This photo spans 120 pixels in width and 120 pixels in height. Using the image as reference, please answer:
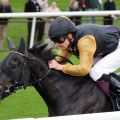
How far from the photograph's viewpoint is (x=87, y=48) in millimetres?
5977

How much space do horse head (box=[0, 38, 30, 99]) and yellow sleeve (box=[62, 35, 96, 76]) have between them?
393 mm

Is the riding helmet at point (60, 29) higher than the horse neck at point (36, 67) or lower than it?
higher

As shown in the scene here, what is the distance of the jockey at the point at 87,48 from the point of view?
237 inches

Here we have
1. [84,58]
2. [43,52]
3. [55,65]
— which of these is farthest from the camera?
[43,52]

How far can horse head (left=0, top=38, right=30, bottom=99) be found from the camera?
236 inches

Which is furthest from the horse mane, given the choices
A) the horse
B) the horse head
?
the horse head

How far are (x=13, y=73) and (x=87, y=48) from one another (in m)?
0.74

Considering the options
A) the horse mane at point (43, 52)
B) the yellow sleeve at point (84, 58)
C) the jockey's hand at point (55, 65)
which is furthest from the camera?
the horse mane at point (43, 52)

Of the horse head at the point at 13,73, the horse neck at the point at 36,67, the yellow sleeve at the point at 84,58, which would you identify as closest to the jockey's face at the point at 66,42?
the yellow sleeve at the point at 84,58

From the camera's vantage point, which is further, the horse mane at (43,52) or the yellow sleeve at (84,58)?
the horse mane at (43,52)

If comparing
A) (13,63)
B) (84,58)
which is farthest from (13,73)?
(84,58)

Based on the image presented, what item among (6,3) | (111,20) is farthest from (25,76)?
(6,3)

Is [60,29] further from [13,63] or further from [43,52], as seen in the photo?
[13,63]

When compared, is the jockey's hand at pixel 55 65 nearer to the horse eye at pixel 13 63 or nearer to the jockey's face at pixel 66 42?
the jockey's face at pixel 66 42
